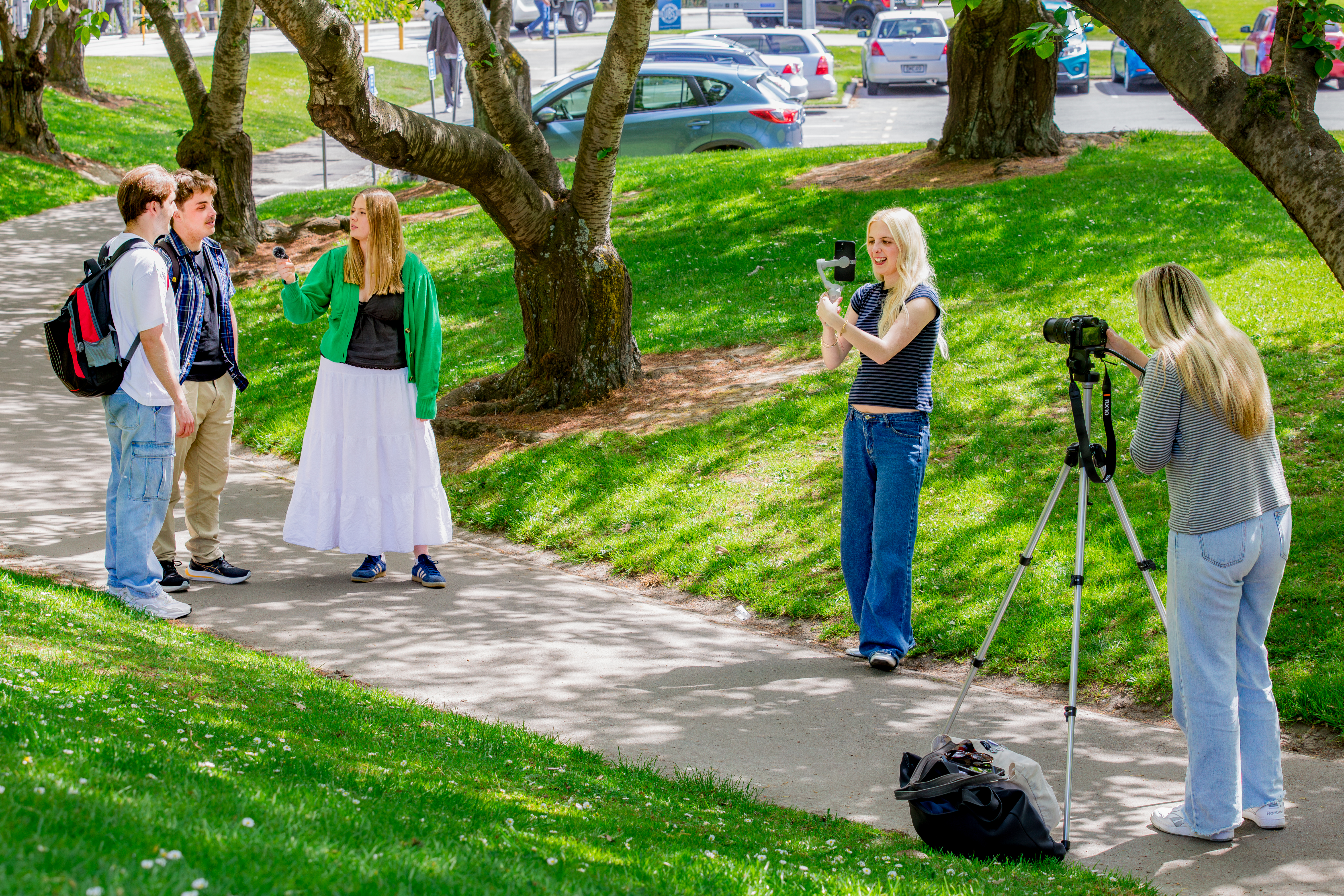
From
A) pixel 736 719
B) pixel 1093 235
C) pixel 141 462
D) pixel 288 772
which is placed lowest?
pixel 736 719

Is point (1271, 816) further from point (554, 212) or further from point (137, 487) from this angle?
point (554, 212)

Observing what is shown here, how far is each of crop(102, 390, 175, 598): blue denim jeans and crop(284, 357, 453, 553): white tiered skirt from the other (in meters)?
0.86

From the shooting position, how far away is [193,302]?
6426 mm

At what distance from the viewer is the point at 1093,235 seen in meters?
12.0

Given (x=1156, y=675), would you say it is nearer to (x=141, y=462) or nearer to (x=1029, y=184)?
(x=141, y=462)

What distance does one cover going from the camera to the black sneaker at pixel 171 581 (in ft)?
22.2

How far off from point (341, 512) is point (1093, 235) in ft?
26.9

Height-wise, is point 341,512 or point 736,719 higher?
point 341,512

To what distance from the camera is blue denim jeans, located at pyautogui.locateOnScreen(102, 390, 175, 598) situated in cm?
604

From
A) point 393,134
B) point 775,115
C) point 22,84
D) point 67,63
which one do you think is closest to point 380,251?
point 393,134

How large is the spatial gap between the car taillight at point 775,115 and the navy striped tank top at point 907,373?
13969mm

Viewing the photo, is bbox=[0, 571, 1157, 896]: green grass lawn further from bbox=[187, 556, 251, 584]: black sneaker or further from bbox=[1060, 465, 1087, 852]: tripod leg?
bbox=[187, 556, 251, 584]: black sneaker

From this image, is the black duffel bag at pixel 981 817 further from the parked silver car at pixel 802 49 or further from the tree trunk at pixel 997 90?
the parked silver car at pixel 802 49

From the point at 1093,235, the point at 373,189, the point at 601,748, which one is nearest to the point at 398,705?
the point at 601,748
